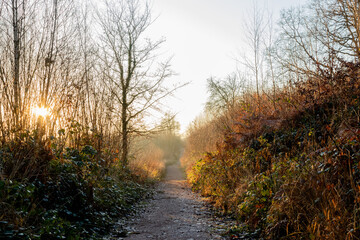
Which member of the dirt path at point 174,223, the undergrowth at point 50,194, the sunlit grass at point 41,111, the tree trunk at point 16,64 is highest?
the tree trunk at point 16,64

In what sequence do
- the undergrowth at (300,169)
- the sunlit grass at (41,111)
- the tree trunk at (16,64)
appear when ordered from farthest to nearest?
the sunlit grass at (41,111) < the tree trunk at (16,64) < the undergrowth at (300,169)

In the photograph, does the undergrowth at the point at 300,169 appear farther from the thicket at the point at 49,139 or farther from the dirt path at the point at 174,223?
the thicket at the point at 49,139

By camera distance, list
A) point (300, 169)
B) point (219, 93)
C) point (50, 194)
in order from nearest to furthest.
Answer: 1. point (50, 194)
2. point (300, 169)
3. point (219, 93)

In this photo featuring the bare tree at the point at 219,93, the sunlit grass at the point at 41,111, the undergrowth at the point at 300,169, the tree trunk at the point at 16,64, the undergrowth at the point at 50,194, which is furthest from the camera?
the bare tree at the point at 219,93

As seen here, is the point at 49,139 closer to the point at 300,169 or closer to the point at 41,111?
the point at 41,111

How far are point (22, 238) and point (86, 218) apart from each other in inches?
60.2

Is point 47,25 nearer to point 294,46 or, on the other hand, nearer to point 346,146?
point 346,146

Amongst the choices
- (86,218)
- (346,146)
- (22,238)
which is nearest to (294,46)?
(346,146)

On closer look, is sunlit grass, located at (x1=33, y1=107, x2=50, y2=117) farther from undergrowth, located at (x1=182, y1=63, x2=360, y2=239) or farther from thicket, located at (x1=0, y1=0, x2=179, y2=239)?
undergrowth, located at (x1=182, y1=63, x2=360, y2=239)

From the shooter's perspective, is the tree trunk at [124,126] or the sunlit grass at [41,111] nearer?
the sunlit grass at [41,111]

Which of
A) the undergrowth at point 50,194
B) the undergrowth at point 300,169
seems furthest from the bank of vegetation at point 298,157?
the undergrowth at point 50,194

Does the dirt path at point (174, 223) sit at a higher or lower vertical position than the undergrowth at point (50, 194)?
lower

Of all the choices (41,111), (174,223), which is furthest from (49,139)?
(174,223)

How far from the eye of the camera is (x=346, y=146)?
3.83 m
